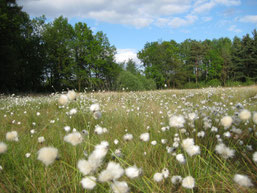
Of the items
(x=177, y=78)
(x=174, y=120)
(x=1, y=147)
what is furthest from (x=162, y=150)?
(x=177, y=78)

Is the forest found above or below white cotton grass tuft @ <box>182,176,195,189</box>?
above

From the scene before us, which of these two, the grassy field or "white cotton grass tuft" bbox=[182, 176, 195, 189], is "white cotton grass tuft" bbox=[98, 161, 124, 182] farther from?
"white cotton grass tuft" bbox=[182, 176, 195, 189]

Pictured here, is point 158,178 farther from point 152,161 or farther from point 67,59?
point 67,59

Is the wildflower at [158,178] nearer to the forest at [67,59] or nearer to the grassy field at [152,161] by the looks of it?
the grassy field at [152,161]

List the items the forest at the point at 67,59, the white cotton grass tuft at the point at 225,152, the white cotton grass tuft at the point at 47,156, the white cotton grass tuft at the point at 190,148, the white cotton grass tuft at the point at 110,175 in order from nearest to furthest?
the white cotton grass tuft at the point at 110,175 < the white cotton grass tuft at the point at 47,156 < the white cotton grass tuft at the point at 190,148 < the white cotton grass tuft at the point at 225,152 < the forest at the point at 67,59

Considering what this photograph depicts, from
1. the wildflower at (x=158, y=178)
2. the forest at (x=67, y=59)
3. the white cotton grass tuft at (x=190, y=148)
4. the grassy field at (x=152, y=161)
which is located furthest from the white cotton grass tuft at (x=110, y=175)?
the forest at (x=67, y=59)

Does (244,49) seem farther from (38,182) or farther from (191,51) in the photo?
(38,182)

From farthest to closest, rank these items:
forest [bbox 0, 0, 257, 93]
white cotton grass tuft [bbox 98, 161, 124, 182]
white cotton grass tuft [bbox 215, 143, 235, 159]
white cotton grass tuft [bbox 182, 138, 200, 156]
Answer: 1. forest [bbox 0, 0, 257, 93]
2. white cotton grass tuft [bbox 215, 143, 235, 159]
3. white cotton grass tuft [bbox 182, 138, 200, 156]
4. white cotton grass tuft [bbox 98, 161, 124, 182]

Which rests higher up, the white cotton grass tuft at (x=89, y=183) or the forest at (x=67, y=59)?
the forest at (x=67, y=59)

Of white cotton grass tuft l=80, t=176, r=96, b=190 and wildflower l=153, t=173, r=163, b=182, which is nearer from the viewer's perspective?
white cotton grass tuft l=80, t=176, r=96, b=190

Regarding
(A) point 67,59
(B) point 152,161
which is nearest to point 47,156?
(B) point 152,161

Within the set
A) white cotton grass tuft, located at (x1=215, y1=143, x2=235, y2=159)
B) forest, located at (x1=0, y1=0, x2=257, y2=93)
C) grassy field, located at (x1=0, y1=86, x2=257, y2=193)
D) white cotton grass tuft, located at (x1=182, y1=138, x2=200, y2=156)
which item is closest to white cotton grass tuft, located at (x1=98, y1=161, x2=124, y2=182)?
grassy field, located at (x1=0, y1=86, x2=257, y2=193)

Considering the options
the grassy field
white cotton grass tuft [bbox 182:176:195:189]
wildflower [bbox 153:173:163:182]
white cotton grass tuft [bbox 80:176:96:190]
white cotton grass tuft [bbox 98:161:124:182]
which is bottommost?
the grassy field

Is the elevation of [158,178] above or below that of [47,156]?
below
